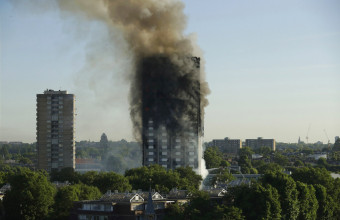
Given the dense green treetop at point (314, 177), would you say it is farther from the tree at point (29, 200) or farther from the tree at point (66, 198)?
the tree at point (29, 200)

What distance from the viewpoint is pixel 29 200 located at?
134875 mm

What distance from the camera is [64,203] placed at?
5285 inches

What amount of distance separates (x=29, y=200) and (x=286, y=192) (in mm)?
41605

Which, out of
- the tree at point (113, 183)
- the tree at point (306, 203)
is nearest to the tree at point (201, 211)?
the tree at point (306, 203)

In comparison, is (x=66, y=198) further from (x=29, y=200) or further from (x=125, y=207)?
(x=125, y=207)

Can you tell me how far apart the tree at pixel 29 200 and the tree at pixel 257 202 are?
3102 centimetres

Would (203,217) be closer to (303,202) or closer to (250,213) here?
(250,213)

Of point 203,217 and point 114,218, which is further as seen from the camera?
point 114,218

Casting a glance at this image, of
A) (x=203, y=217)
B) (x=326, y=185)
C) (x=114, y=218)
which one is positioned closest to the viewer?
(x=203, y=217)

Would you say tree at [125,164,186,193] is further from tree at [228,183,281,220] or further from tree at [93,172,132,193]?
tree at [228,183,281,220]

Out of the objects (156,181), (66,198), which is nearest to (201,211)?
(66,198)

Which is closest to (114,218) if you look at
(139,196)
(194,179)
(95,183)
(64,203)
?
(139,196)

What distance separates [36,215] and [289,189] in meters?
41.1

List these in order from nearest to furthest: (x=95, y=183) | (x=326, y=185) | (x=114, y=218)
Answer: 1. (x=114, y=218)
2. (x=326, y=185)
3. (x=95, y=183)
